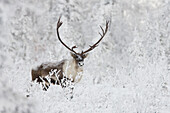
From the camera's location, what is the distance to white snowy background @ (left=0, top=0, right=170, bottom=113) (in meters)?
2.41

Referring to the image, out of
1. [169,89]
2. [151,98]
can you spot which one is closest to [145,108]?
[151,98]

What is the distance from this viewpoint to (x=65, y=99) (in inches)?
285

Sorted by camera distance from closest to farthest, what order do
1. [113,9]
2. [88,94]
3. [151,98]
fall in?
[151,98]
[88,94]
[113,9]

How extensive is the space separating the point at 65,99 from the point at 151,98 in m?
2.37

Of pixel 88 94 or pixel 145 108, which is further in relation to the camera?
pixel 88 94

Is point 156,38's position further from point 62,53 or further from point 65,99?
point 65,99

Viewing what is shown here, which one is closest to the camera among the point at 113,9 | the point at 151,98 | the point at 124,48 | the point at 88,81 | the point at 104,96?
the point at 151,98

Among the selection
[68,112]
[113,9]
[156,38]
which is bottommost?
[68,112]

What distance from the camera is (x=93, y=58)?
20109 mm

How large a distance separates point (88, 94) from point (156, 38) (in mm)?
11816

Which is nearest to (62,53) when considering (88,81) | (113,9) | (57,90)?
(113,9)

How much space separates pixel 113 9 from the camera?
21922 mm

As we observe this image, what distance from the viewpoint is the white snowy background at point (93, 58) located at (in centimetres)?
241

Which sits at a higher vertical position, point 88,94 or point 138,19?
point 138,19
